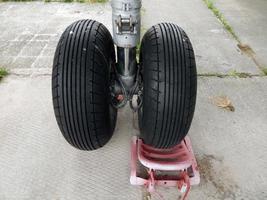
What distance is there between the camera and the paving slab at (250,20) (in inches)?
149

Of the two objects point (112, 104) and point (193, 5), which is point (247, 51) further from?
point (112, 104)

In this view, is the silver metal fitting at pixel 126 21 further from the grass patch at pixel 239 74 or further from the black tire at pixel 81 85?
the grass patch at pixel 239 74

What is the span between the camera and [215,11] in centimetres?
476

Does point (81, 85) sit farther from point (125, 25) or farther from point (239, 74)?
point (239, 74)

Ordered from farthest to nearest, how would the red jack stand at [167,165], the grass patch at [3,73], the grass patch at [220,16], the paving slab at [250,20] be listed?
the grass patch at [220,16]
the paving slab at [250,20]
the grass patch at [3,73]
the red jack stand at [167,165]

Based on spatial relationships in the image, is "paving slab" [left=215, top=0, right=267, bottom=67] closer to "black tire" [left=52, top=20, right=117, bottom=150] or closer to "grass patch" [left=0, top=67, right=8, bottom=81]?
"black tire" [left=52, top=20, right=117, bottom=150]

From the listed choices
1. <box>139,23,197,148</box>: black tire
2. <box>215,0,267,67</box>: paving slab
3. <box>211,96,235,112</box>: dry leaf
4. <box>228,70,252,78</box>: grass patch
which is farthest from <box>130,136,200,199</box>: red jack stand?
<box>215,0,267,67</box>: paving slab

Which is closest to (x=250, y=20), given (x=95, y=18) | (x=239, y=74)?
(x=239, y=74)

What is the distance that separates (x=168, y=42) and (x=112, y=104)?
60 cm

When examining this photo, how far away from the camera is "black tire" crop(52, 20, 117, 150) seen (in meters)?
1.68

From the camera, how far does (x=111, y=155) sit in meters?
2.19

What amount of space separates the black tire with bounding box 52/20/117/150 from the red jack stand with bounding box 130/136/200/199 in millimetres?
336

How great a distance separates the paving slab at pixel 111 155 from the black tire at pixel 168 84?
0.46 meters

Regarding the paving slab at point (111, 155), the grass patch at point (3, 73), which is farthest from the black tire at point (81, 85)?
the grass patch at point (3, 73)
